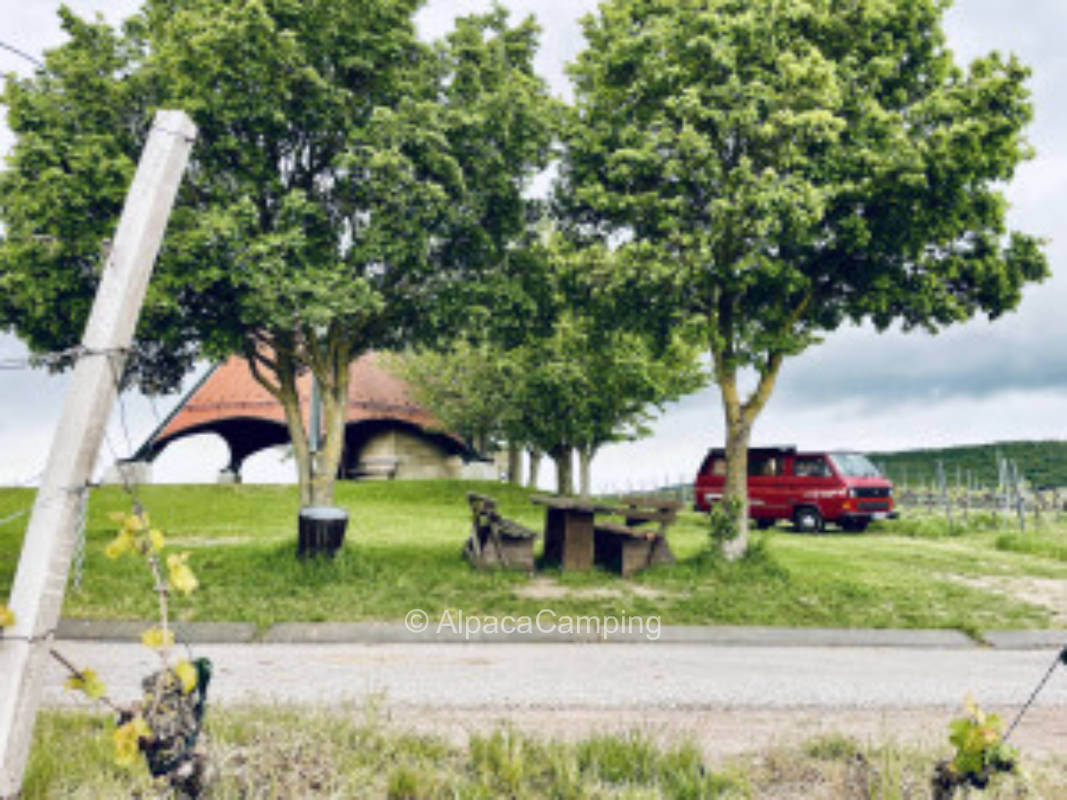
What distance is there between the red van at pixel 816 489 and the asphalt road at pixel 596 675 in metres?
15.3

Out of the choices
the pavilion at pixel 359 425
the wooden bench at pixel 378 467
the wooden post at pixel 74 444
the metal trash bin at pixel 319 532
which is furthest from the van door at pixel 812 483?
the wooden post at pixel 74 444

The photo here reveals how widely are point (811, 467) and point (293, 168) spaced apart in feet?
56.9

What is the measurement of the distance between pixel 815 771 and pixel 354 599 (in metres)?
7.88

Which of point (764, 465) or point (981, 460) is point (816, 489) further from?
point (981, 460)

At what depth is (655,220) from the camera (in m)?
14.2

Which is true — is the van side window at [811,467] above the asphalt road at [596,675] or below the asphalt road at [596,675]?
above

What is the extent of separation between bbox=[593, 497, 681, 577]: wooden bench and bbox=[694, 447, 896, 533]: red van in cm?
1280

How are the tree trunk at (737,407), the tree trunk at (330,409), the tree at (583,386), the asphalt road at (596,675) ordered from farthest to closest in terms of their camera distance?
the tree at (583,386) → the tree trunk at (330,409) → the tree trunk at (737,407) → the asphalt road at (596,675)

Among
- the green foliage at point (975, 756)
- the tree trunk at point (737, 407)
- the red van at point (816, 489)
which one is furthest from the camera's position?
the red van at point (816, 489)

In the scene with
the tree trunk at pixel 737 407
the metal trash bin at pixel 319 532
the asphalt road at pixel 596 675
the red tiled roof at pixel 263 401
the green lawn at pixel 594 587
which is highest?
the red tiled roof at pixel 263 401

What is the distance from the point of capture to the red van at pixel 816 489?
2530 cm

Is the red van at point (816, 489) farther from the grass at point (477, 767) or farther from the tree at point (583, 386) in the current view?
the grass at point (477, 767)

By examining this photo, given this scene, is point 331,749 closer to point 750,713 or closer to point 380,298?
point 750,713

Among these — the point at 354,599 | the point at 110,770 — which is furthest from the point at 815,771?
the point at 354,599
